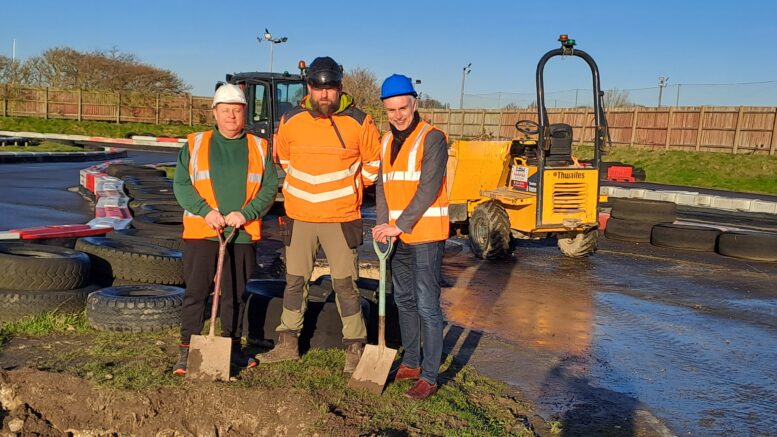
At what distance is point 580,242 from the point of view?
10.4m

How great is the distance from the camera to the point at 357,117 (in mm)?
4582

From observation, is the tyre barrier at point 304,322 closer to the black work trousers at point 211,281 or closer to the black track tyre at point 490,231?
the black work trousers at point 211,281

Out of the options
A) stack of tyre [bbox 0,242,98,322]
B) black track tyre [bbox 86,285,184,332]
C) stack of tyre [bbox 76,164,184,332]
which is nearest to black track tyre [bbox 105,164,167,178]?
stack of tyre [bbox 76,164,184,332]

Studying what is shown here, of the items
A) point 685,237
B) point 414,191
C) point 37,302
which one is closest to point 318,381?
point 414,191

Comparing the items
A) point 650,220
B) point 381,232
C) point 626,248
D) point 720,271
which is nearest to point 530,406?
point 381,232

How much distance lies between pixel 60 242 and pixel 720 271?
330 inches

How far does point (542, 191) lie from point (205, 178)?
608 cm

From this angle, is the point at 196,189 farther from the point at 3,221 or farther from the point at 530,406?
the point at 3,221

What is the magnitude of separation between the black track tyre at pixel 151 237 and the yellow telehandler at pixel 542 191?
425 centimetres

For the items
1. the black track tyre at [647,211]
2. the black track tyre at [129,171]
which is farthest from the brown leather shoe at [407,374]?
the black track tyre at [129,171]

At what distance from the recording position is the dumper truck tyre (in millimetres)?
10320

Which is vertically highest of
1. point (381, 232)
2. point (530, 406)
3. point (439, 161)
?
point (439, 161)

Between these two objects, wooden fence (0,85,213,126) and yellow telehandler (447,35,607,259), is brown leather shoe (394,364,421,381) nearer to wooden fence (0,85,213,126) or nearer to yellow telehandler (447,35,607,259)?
yellow telehandler (447,35,607,259)

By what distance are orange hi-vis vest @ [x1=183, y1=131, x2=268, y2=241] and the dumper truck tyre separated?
21.4ft
